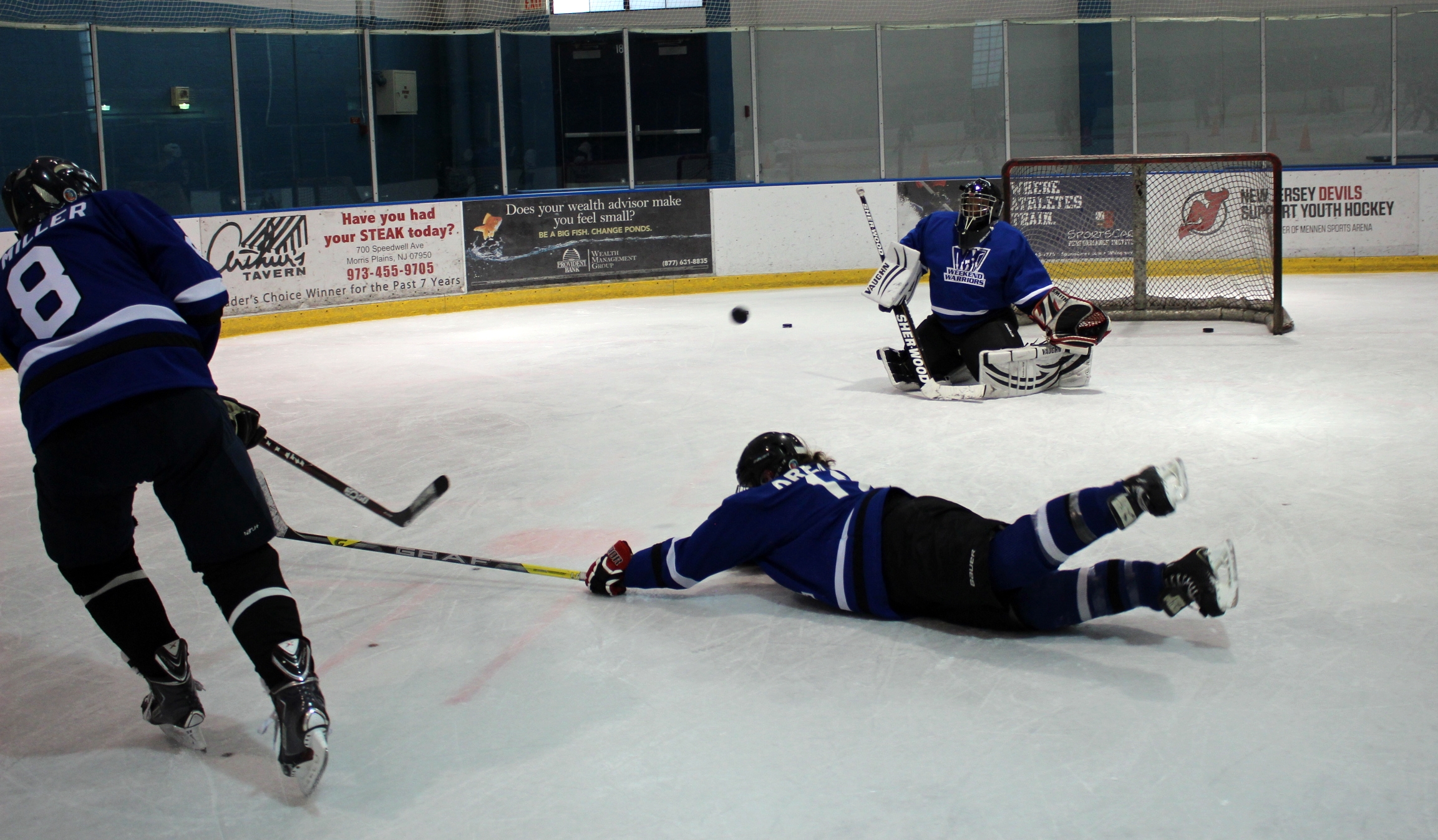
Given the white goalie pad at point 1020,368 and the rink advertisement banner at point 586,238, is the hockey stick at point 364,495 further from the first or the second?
the rink advertisement banner at point 586,238

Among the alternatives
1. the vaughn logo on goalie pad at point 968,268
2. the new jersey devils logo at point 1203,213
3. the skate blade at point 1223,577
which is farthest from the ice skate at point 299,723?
the new jersey devils logo at point 1203,213

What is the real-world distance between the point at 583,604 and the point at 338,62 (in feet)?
30.4

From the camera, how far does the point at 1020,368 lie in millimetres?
5504

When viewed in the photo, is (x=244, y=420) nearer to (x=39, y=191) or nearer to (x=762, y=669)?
(x=39, y=191)

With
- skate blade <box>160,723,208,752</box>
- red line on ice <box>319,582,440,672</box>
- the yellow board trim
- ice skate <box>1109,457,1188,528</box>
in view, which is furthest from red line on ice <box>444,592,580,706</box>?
the yellow board trim

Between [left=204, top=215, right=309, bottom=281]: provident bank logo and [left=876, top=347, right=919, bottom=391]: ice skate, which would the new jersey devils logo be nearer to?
[left=876, top=347, right=919, bottom=391]: ice skate

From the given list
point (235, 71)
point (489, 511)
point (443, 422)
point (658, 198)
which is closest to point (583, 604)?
point (489, 511)

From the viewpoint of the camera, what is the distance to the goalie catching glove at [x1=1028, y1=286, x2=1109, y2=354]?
5473 mm

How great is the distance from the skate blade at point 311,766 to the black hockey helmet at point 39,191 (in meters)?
1.03

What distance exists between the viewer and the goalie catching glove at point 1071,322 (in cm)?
547

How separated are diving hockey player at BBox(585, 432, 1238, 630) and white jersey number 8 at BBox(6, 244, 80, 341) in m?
1.32

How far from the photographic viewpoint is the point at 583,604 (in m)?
2.96

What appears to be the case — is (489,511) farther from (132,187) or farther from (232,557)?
(132,187)

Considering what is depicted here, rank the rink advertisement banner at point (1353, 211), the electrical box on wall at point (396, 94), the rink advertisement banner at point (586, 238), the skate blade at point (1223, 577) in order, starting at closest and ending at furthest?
the skate blade at point (1223, 577)
the rink advertisement banner at point (586, 238)
the rink advertisement banner at point (1353, 211)
the electrical box on wall at point (396, 94)
